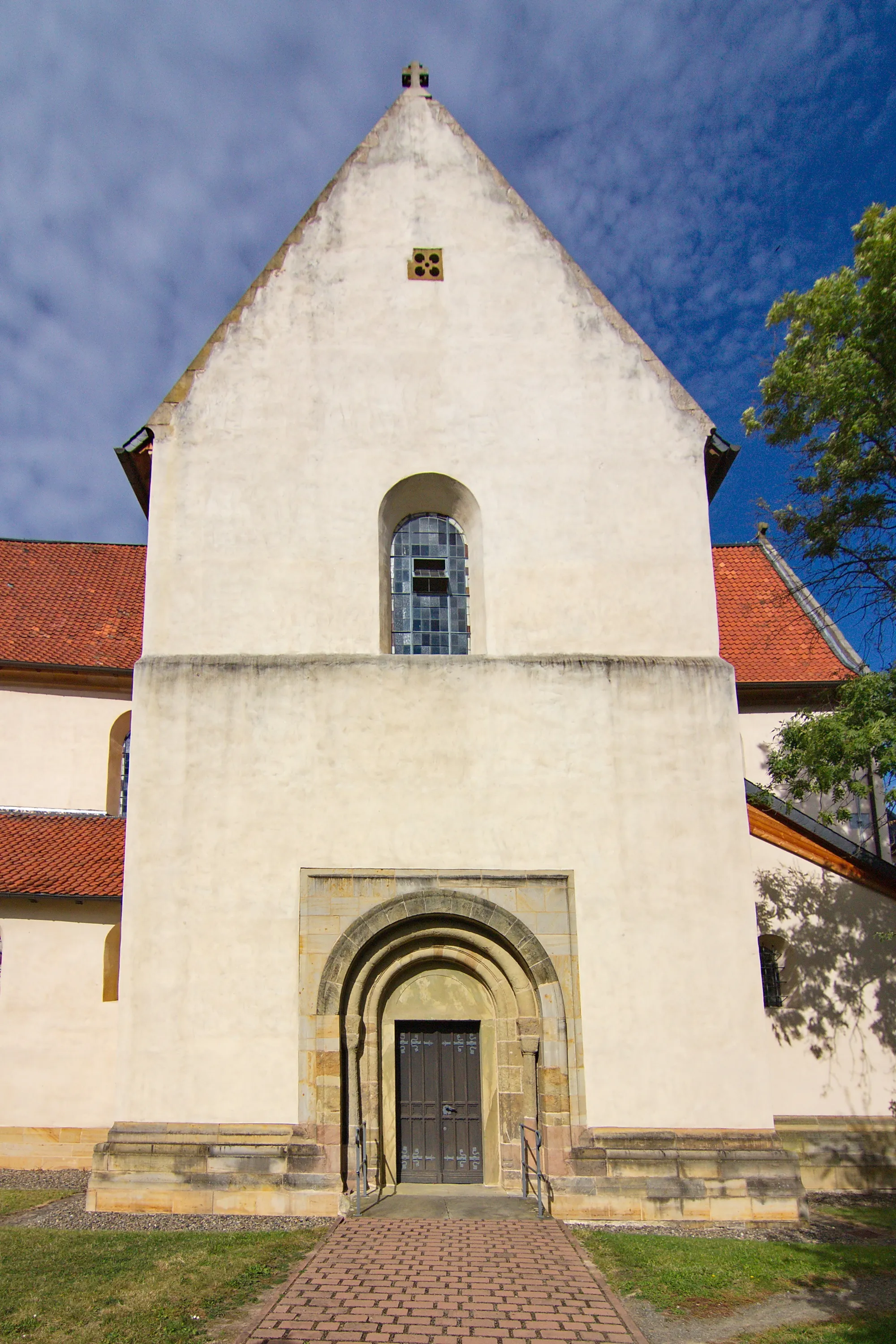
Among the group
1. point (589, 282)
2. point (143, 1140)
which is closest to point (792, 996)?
point (143, 1140)

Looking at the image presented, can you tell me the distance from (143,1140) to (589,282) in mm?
11922

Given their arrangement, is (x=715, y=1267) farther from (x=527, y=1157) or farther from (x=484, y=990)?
(x=484, y=990)

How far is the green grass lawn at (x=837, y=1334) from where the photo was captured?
7.41m

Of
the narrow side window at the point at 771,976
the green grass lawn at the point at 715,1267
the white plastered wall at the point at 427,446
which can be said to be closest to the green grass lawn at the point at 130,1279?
the green grass lawn at the point at 715,1267

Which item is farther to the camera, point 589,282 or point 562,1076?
point 589,282

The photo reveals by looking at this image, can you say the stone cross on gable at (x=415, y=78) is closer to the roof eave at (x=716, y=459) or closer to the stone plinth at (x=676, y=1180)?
the roof eave at (x=716, y=459)

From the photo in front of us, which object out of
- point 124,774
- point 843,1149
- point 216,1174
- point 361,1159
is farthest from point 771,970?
point 124,774

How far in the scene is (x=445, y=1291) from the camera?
326 inches

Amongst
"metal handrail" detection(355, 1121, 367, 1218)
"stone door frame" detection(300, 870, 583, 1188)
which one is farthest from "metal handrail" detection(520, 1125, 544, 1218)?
"metal handrail" detection(355, 1121, 367, 1218)

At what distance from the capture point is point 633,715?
496 inches

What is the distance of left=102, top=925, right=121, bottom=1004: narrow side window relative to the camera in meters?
15.9

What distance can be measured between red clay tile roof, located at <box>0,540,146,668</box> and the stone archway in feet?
29.5

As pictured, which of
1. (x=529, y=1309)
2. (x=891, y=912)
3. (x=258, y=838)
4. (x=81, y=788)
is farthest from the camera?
(x=81, y=788)

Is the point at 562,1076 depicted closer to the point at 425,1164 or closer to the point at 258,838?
the point at 425,1164
